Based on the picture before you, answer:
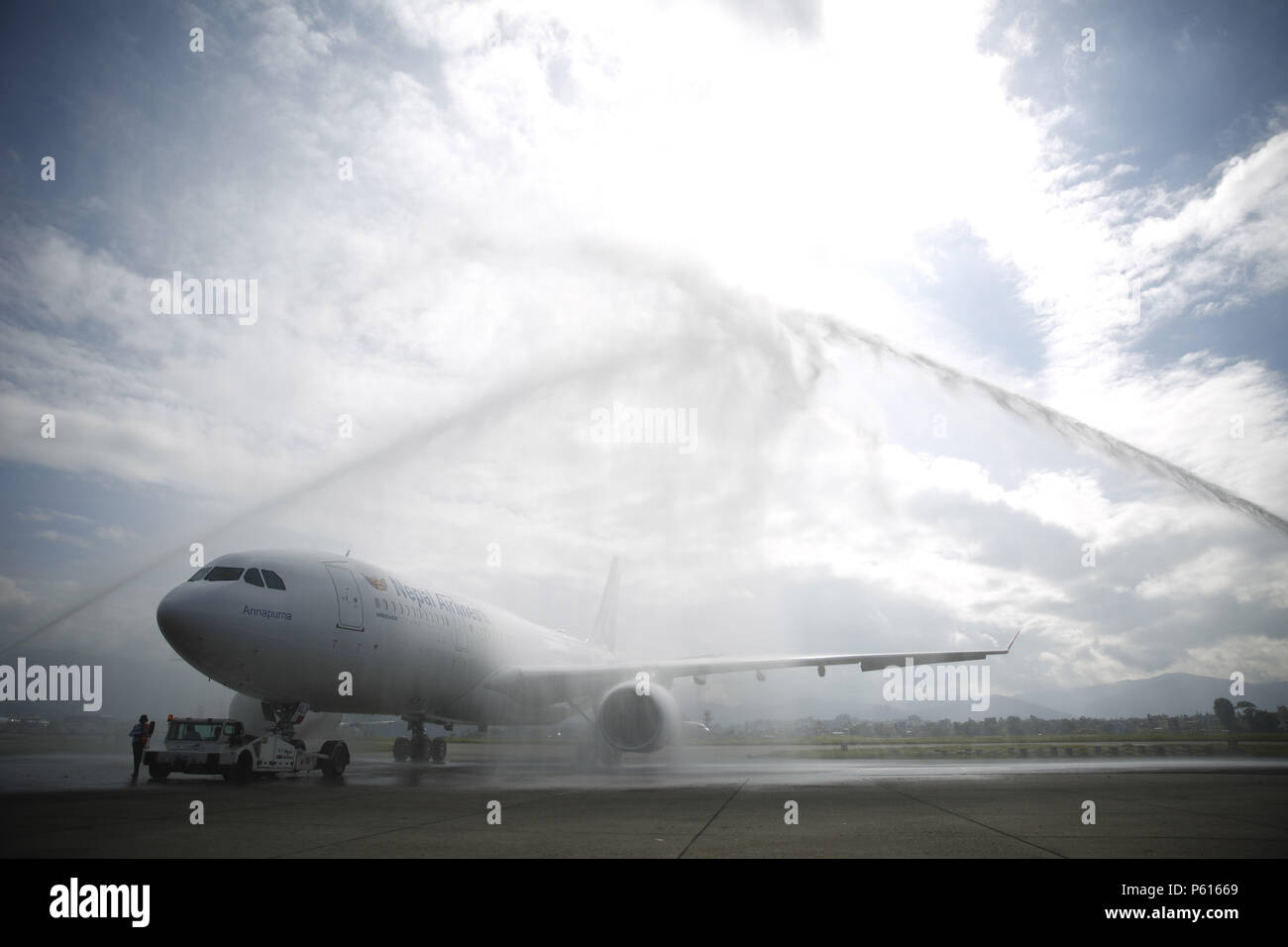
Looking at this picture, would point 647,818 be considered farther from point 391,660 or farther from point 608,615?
point 608,615

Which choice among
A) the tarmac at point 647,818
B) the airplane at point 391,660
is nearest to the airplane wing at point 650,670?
the airplane at point 391,660

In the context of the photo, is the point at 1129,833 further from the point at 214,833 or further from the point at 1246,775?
the point at 1246,775

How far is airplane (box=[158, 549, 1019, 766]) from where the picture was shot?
56.9ft

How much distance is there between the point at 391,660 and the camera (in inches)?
857

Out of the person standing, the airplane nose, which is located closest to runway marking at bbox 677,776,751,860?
the airplane nose

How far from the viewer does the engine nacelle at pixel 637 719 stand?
2392 centimetres

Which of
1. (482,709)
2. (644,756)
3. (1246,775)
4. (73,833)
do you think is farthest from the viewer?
(644,756)

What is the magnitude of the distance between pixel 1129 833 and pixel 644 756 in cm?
2902

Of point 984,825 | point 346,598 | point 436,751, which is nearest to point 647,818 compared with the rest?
point 984,825

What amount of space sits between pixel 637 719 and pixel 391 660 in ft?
25.1

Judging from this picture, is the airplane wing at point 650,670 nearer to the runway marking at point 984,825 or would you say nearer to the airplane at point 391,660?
Result: the airplane at point 391,660

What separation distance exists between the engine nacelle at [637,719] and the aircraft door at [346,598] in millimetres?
8149
